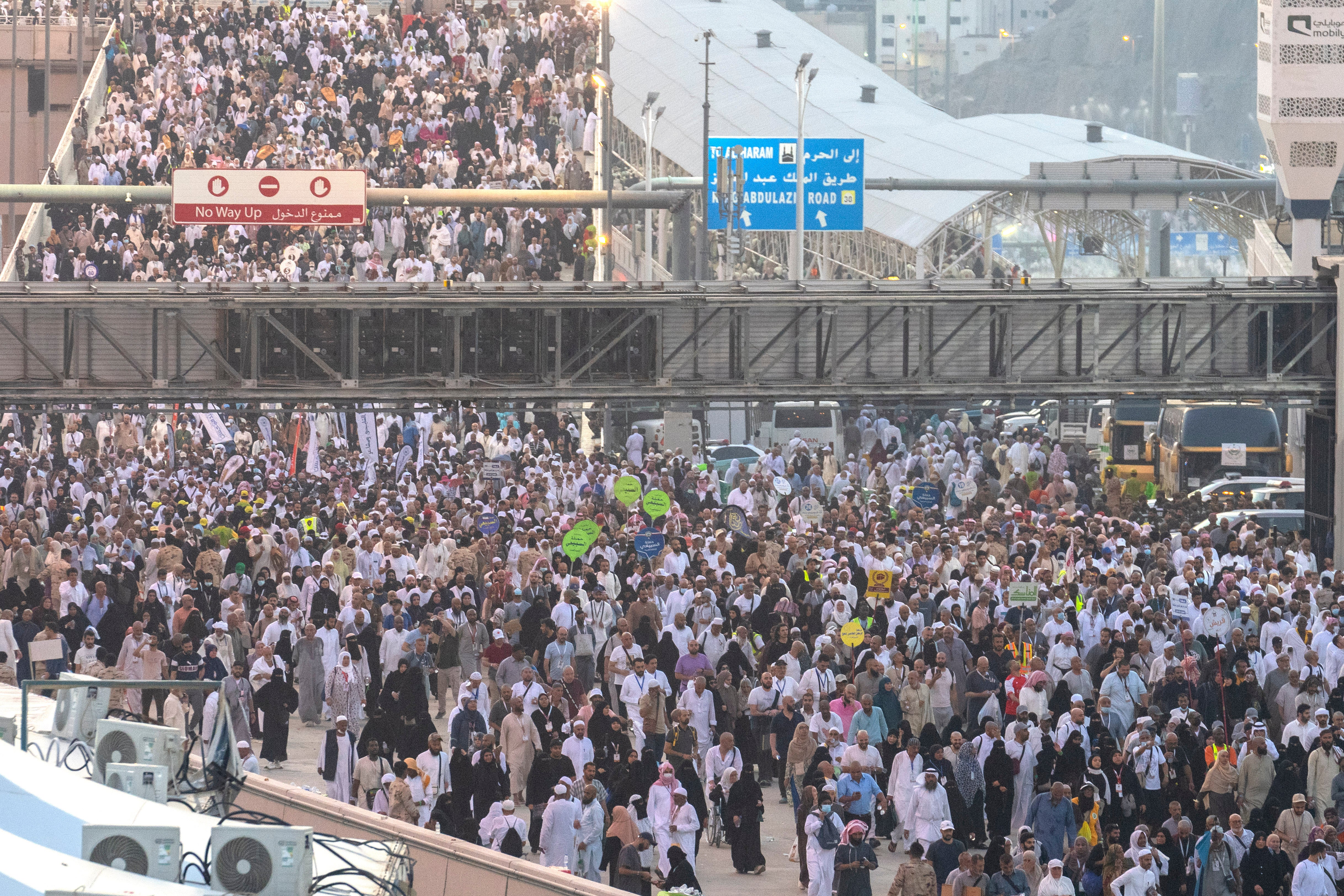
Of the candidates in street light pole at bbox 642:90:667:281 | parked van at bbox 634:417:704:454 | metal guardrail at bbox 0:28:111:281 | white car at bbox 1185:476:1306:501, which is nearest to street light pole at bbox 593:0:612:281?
parked van at bbox 634:417:704:454

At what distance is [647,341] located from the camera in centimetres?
2808

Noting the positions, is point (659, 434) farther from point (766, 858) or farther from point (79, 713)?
point (79, 713)

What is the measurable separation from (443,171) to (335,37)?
285 inches

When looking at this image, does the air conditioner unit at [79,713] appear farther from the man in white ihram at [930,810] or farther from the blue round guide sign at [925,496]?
the blue round guide sign at [925,496]

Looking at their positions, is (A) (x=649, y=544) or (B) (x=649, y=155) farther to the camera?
(B) (x=649, y=155)

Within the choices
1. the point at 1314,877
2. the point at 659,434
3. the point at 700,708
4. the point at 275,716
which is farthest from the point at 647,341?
the point at 1314,877

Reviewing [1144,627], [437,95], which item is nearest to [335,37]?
[437,95]

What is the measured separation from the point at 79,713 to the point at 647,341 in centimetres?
1744

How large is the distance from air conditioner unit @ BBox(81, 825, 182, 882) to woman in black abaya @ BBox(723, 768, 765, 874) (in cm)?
839

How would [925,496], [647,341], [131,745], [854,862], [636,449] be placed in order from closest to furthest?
[131,745], [854,862], [925,496], [647,341], [636,449]

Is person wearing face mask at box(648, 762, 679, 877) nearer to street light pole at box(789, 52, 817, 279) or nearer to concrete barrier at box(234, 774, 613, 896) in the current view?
concrete barrier at box(234, 774, 613, 896)

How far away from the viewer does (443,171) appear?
4122 centimetres

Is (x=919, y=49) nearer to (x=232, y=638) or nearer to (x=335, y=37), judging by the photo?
(x=335, y=37)

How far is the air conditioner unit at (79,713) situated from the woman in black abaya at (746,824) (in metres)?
6.24
